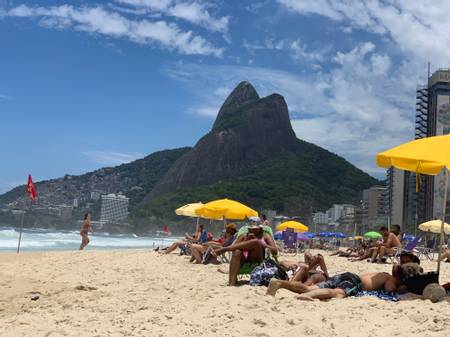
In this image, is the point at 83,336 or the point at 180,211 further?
the point at 180,211

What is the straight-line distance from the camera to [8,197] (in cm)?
14225

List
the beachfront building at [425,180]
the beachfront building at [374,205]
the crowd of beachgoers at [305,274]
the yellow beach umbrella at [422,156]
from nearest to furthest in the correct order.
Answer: the yellow beach umbrella at [422,156], the crowd of beachgoers at [305,274], the beachfront building at [425,180], the beachfront building at [374,205]

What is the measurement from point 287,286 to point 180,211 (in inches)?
375

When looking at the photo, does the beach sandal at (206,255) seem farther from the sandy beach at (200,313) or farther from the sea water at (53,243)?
the sea water at (53,243)

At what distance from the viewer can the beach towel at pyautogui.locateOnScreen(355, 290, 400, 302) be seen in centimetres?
481

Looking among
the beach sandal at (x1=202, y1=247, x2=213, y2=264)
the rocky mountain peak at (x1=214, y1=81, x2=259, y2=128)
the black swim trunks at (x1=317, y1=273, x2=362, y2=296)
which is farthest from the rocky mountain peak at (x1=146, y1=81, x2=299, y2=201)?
the black swim trunks at (x1=317, y1=273, x2=362, y2=296)

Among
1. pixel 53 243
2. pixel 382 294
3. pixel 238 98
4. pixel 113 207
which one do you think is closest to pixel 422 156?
pixel 382 294

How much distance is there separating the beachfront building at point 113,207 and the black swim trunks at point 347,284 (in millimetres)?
102087

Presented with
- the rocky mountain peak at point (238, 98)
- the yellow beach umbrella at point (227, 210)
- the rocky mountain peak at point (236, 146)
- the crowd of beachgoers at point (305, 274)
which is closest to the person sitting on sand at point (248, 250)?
the crowd of beachgoers at point (305, 274)

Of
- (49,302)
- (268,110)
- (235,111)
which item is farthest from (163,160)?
(49,302)

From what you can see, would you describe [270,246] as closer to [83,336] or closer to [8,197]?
[83,336]

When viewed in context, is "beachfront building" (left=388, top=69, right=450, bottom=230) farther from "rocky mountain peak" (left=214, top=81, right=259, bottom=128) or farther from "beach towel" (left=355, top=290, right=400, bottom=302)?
"beach towel" (left=355, top=290, right=400, bottom=302)

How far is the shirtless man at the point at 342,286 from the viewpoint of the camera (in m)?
4.95

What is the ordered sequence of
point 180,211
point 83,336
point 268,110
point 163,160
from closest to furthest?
point 83,336 → point 180,211 → point 268,110 → point 163,160
